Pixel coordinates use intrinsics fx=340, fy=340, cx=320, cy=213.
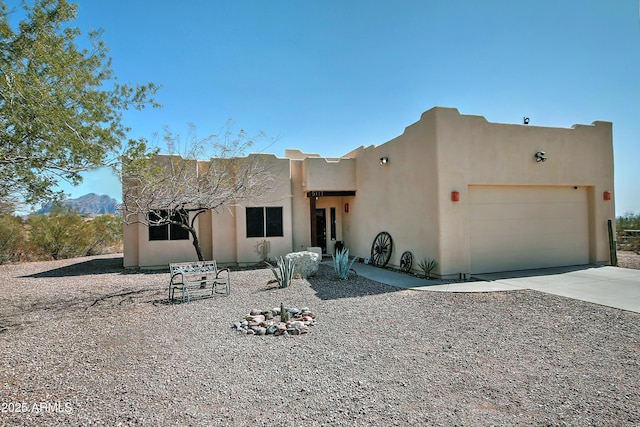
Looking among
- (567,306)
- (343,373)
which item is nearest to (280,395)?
(343,373)

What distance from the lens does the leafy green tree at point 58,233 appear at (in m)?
16.4

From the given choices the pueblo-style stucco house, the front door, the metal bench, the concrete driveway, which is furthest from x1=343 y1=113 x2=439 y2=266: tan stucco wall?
the metal bench

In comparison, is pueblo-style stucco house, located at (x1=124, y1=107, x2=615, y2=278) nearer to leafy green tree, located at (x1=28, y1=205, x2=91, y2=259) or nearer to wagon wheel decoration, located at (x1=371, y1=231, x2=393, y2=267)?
wagon wheel decoration, located at (x1=371, y1=231, x2=393, y2=267)

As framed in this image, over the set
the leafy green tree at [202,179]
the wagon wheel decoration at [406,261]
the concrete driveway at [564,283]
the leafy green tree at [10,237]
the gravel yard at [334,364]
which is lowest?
the gravel yard at [334,364]

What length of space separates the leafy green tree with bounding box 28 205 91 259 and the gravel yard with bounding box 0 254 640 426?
1104 centimetres

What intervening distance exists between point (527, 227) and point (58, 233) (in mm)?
20162

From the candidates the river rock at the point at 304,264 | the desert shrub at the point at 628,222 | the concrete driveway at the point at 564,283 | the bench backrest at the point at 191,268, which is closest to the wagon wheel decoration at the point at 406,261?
the concrete driveway at the point at 564,283

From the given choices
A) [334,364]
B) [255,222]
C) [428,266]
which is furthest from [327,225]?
[334,364]

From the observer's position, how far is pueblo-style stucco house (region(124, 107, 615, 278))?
363 inches

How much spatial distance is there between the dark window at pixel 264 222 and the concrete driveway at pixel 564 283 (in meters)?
4.85

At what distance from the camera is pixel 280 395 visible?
3447 mm

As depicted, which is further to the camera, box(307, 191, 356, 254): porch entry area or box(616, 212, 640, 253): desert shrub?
box(307, 191, 356, 254): porch entry area

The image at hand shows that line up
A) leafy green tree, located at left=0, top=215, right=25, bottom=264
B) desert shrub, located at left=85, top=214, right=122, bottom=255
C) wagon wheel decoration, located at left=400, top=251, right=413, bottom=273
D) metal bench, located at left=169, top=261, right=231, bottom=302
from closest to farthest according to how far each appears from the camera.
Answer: metal bench, located at left=169, top=261, right=231, bottom=302, wagon wheel decoration, located at left=400, top=251, right=413, bottom=273, leafy green tree, located at left=0, top=215, right=25, bottom=264, desert shrub, located at left=85, top=214, right=122, bottom=255

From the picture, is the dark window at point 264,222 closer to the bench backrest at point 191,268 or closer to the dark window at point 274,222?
the dark window at point 274,222
